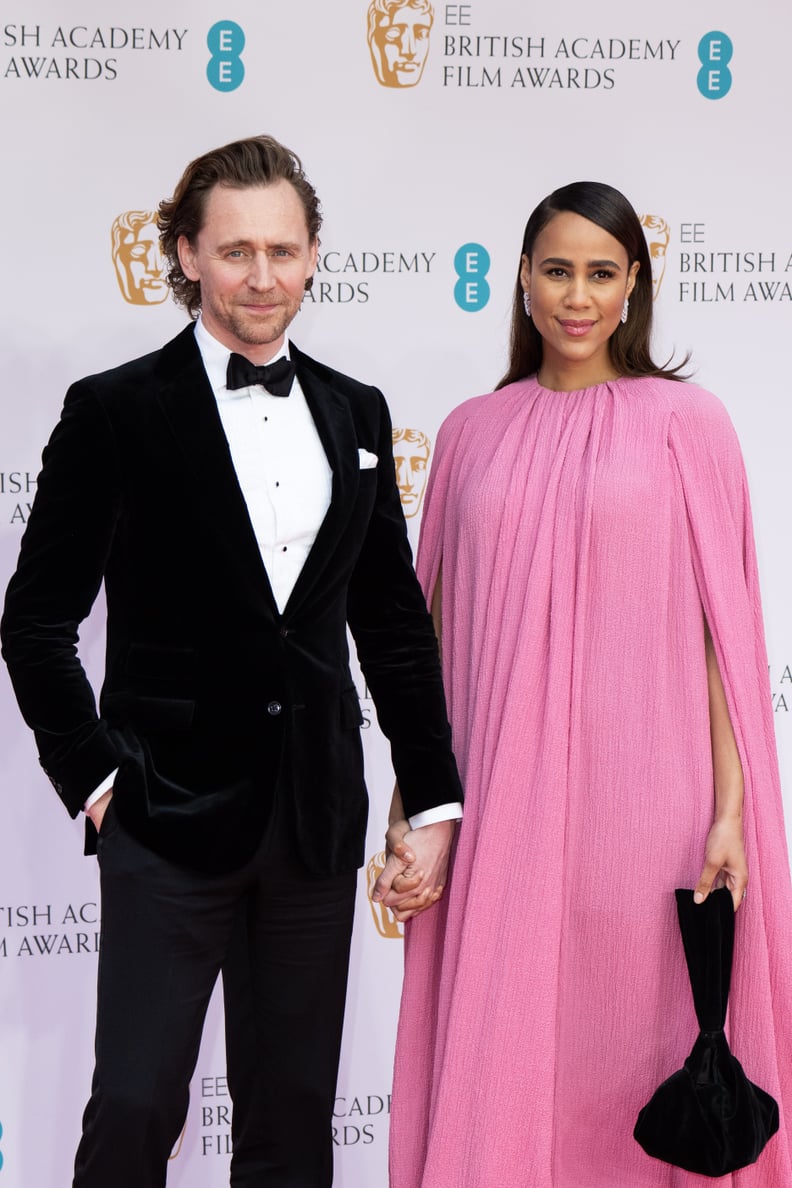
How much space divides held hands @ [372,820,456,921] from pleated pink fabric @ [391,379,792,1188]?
0.04 metres

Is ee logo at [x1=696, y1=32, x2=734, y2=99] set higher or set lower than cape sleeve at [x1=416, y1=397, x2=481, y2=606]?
higher

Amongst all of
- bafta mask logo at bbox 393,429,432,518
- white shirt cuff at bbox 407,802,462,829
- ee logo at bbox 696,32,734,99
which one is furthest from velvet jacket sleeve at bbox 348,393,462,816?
ee logo at bbox 696,32,734,99

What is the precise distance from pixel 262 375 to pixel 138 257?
971 mm

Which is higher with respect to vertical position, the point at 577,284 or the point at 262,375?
the point at 577,284

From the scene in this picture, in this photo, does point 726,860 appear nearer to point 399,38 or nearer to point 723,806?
point 723,806

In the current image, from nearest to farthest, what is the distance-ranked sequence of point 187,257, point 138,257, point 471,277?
1. point 187,257
2. point 138,257
3. point 471,277

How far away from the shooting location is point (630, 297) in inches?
86.6

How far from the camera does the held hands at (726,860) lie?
2.00 meters

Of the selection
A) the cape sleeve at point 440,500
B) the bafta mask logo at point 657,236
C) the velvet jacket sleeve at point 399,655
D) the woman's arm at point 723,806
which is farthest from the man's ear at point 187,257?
the bafta mask logo at point 657,236

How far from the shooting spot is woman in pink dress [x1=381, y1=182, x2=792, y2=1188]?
6.70 ft

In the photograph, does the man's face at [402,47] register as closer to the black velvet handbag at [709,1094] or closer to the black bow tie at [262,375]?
the black bow tie at [262,375]

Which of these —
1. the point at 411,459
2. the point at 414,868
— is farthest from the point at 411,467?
the point at 414,868

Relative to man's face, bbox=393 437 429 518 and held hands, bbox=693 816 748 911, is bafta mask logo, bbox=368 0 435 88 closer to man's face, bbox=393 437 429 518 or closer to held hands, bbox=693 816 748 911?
man's face, bbox=393 437 429 518

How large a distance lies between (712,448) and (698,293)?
3.28 ft
